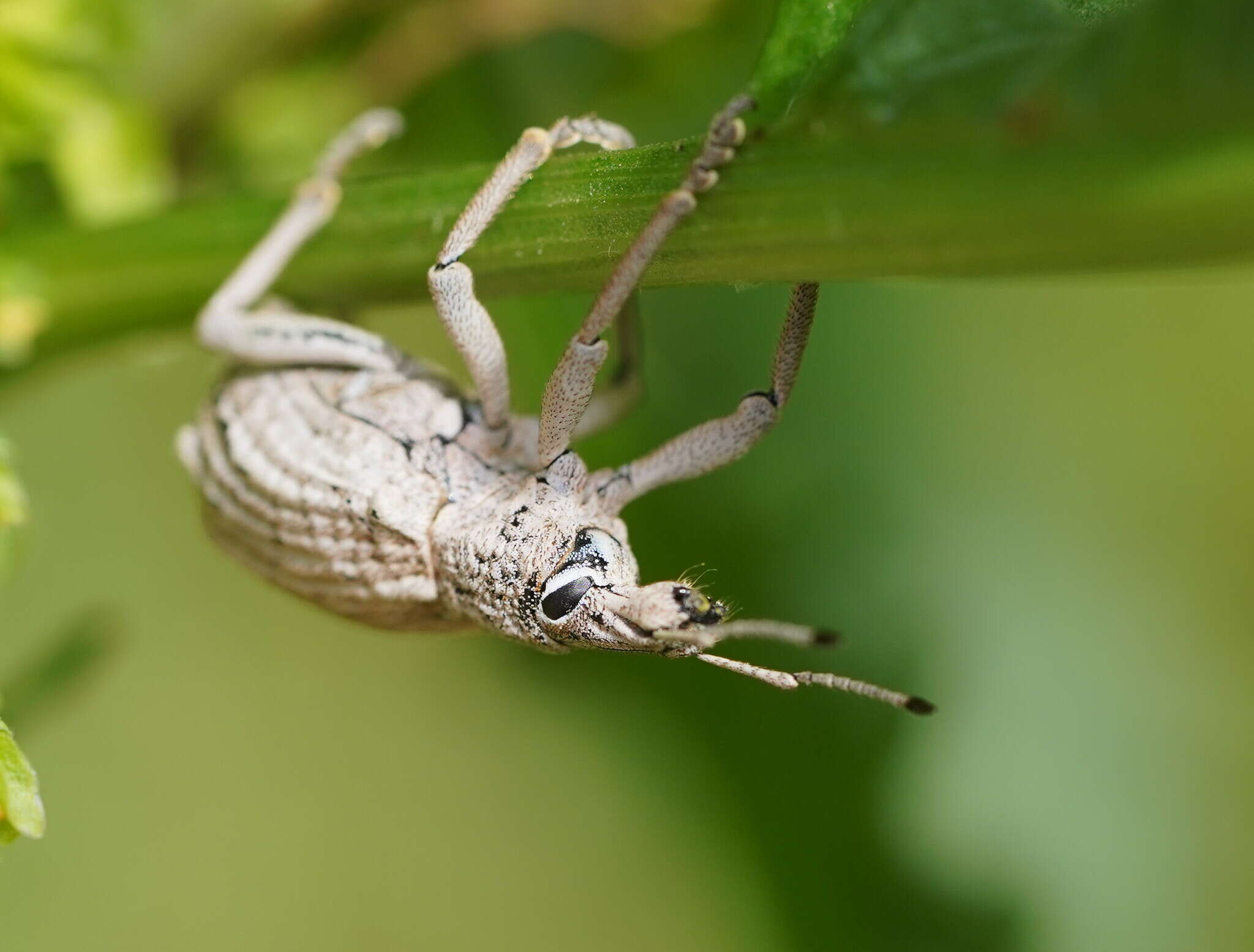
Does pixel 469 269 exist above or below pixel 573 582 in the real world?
above

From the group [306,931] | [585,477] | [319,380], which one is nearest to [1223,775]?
[585,477]

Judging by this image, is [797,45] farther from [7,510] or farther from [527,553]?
[7,510]

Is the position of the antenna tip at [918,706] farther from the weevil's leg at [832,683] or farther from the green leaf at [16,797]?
the green leaf at [16,797]

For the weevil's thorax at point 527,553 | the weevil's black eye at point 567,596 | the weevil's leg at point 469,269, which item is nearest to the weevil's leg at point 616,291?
the weevil's thorax at point 527,553

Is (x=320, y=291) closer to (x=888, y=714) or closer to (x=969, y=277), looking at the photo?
(x=969, y=277)

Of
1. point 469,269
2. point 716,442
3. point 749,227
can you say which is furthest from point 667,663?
point 749,227

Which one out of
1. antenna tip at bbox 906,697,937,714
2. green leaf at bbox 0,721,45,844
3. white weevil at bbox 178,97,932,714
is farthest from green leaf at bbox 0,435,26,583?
antenna tip at bbox 906,697,937,714

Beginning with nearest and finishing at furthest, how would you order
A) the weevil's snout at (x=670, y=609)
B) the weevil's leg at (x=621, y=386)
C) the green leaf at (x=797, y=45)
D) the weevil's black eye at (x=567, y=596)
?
the green leaf at (x=797, y=45) → the weevil's snout at (x=670, y=609) → the weevil's black eye at (x=567, y=596) → the weevil's leg at (x=621, y=386)
